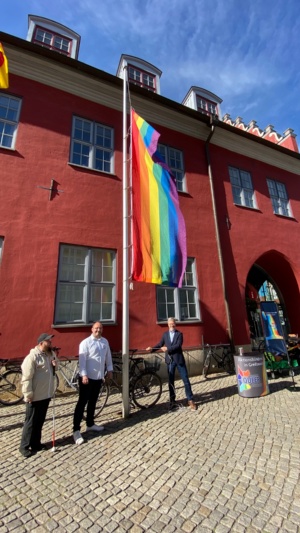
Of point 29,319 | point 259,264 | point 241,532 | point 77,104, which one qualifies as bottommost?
point 241,532

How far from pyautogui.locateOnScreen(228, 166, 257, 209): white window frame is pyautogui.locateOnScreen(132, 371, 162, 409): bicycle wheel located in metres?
8.66

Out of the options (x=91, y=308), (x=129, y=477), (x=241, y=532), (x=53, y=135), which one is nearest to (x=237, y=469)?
(x=241, y=532)

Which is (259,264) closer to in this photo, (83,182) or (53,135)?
(83,182)

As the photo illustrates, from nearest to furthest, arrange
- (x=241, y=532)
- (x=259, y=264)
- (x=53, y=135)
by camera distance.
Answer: (x=241, y=532)
(x=53, y=135)
(x=259, y=264)

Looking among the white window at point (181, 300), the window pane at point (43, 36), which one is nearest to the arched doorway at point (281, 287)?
the white window at point (181, 300)

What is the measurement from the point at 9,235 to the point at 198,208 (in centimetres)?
667

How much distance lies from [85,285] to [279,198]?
35.2ft

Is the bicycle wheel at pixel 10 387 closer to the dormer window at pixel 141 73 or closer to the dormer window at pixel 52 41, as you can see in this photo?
the dormer window at pixel 52 41

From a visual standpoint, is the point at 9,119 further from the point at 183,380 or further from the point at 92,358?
the point at 183,380

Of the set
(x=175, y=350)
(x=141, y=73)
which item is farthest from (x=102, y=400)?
(x=141, y=73)

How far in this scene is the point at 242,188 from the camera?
1218 centimetres

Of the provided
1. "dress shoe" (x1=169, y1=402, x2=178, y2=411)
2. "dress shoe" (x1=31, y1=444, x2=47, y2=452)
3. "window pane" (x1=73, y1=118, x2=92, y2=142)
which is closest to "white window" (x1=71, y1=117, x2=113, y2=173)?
"window pane" (x1=73, y1=118, x2=92, y2=142)

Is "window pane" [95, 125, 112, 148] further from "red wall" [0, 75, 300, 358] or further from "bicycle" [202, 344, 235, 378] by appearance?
"bicycle" [202, 344, 235, 378]

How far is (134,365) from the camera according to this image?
20.8ft
